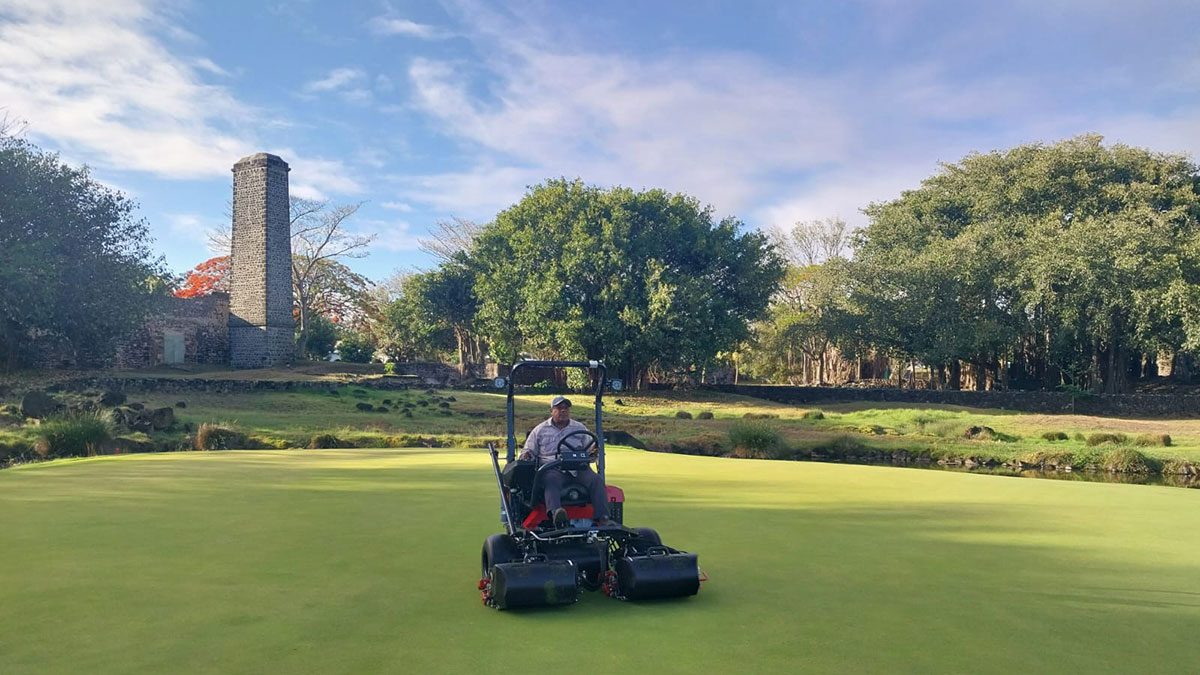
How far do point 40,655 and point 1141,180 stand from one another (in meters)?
45.8

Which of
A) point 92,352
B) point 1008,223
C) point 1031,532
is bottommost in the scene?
point 1031,532

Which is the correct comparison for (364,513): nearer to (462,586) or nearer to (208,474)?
(462,586)

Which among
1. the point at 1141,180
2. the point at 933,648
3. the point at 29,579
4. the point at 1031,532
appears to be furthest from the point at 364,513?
the point at 1141,180

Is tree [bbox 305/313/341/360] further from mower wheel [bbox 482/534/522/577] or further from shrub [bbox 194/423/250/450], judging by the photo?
mower wheel [bbox 482/534/522/577]

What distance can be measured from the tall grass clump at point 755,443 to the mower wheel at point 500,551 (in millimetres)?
14170

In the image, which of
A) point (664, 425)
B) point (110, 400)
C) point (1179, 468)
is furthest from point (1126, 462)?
point (110, 400)

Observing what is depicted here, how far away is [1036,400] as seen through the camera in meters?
33.3

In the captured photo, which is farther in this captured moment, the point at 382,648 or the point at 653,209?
the point at 653,209

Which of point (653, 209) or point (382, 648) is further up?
point (653, 209)

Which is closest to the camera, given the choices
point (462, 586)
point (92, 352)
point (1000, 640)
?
point (1000, 640)

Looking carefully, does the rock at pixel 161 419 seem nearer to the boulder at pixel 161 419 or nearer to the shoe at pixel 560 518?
the boulder at pixel 161 419

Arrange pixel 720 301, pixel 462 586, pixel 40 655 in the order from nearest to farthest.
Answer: pixel 40 655 < pixel 462 586 < pixel 720 301

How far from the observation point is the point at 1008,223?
38469 millimetres

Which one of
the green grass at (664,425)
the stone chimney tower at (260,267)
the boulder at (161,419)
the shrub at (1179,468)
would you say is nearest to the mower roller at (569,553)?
the green grass at (664,425)
